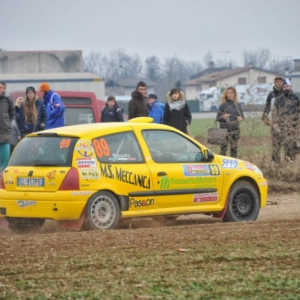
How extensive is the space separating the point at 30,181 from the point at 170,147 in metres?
2.07

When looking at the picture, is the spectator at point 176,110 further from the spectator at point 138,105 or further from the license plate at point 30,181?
the license plate at point 30,181

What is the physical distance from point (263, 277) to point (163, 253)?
1.50 meters

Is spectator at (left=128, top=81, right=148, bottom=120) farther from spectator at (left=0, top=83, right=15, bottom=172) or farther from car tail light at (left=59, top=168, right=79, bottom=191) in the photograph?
car tail light at (left=59, top=168, right=79, bottom=191)

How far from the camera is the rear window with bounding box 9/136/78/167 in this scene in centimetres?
1208

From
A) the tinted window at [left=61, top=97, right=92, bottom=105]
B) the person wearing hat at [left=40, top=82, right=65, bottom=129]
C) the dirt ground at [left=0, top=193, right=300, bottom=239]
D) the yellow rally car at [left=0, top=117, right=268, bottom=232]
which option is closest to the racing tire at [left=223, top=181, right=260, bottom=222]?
the yellow rally car at [left=0, top=117, right=268, bottom=232]

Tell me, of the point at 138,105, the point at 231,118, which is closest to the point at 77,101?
the point at 138,105

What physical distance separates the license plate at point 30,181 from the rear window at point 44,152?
20 centimetres

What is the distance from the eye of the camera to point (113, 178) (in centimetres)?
1215

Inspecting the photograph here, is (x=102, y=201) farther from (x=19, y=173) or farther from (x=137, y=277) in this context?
(x=137, y=277)

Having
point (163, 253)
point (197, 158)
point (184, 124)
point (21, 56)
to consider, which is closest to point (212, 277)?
point (163, 253)

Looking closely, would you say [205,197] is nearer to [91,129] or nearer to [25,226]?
[91,129]

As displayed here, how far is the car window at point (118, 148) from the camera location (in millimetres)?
12273

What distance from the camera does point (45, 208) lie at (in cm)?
1188

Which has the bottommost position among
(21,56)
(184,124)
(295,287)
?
(295,287)
